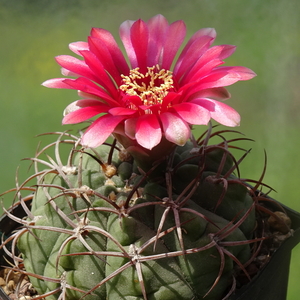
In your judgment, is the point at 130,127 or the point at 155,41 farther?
the point at 155,41

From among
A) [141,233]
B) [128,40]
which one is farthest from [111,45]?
[141,233]

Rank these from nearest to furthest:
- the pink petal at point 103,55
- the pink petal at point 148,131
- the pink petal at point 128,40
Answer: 1. the pink petal at point 148,131
2. the pink petal at point 103,55
3. the pink petal at point 128,40

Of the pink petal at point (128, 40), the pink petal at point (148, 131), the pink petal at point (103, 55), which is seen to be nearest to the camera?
the pink petal at point (148, 131)

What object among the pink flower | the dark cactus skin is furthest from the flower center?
the dark cactus skin

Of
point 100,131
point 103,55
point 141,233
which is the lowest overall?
point 141,233

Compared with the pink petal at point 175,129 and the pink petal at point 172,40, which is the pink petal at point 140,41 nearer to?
the pink petal at point 172,40

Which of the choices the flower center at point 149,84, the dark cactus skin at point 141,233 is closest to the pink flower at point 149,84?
the flower center at point 149,84

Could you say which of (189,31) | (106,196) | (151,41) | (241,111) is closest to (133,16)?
(189,31)

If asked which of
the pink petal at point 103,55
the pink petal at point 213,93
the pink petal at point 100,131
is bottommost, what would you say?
the pink petal at point 100,131

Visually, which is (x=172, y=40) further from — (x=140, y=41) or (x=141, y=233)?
(x=141, y=233)
